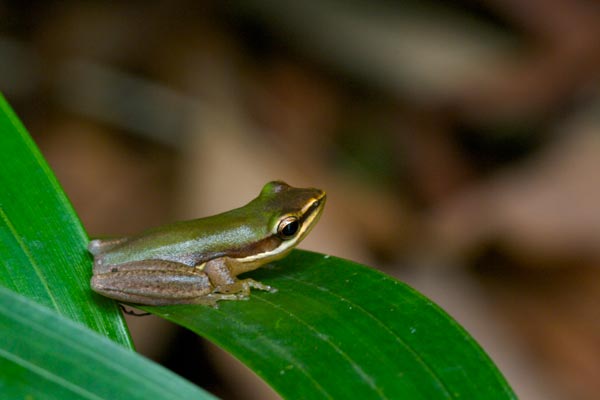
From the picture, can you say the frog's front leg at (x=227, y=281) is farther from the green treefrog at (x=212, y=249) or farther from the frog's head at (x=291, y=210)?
the frog's head at (x=291, y=210)

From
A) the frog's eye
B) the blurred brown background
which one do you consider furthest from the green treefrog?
the blurred brown background

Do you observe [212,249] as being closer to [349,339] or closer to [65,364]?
[349,339]

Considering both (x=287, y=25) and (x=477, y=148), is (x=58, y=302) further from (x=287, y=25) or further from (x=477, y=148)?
(x=287, y=25)

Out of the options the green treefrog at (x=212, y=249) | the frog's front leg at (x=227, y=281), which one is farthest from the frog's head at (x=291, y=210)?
→ the frog's front leg at (x=227, y=281)

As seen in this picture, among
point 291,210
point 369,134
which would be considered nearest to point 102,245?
point 291,210

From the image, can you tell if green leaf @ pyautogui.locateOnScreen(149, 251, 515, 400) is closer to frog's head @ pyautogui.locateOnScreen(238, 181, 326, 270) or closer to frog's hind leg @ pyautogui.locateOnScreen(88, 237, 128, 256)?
frog's hind leg @ pyautogui.locateOnScreen(88, 237, 128, 256)

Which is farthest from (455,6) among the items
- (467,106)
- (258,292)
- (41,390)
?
(41,390)

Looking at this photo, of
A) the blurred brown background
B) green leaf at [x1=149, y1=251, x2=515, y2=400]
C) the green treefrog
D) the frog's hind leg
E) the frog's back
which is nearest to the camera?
green leaf at [x1=149, y1=251, x2=515, y2=400]
